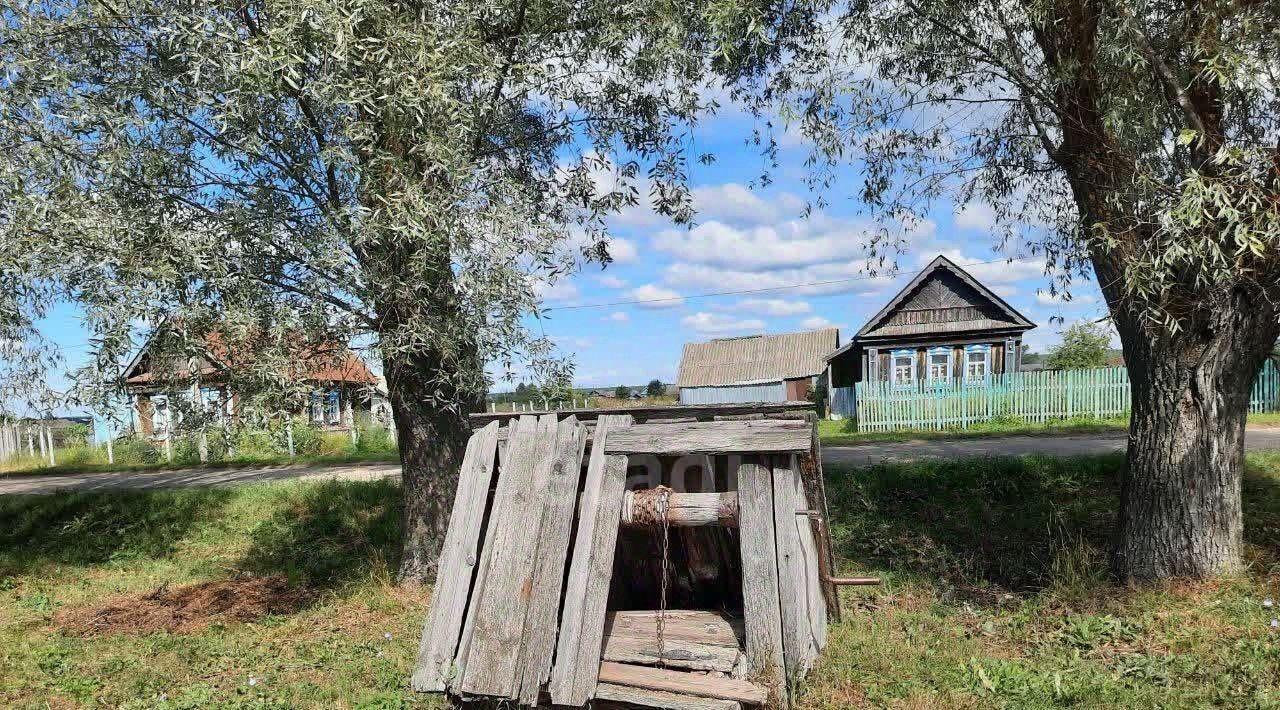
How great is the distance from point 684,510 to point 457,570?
1485mm

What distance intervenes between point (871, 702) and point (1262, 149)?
4950mm

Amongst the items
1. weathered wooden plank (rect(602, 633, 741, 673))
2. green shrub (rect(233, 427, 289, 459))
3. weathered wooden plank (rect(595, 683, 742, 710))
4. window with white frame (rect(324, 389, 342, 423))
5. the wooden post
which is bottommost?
weathered wooden plank (rect(595, 683, 742, 710))

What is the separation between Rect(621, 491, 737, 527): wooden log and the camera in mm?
5051

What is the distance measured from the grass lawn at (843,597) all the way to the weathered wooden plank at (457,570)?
0.77 metres

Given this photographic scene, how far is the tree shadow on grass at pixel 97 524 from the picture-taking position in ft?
38.5

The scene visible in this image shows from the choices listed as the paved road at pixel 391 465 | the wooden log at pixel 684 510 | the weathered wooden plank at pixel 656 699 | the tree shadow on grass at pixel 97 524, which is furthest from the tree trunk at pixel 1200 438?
the tree shadow on grass at pixel 97 524

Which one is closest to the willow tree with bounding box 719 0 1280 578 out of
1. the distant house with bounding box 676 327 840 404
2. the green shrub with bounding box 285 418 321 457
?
the green shrub with bounding box 285 418 321 457

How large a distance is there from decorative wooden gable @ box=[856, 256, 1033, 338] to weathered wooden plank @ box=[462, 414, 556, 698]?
78.4ft

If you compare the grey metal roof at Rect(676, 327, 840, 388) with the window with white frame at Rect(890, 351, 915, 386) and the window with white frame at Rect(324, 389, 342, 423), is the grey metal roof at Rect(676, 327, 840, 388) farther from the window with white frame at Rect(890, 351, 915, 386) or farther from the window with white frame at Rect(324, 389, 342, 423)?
the window with white frame at Rect(324, 389, 342, 423)

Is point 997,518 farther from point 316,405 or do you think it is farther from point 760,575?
point 316,405

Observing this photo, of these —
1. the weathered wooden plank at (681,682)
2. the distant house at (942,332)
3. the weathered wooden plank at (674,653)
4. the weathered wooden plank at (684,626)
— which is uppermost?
the distant house at (942,332)

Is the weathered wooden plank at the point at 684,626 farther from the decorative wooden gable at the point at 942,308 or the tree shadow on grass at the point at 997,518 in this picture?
the decorative wooden gable at the point at 942,308

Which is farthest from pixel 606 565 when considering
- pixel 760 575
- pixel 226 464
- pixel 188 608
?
pixel 226 464

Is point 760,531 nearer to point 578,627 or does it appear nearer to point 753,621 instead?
point 753,621
